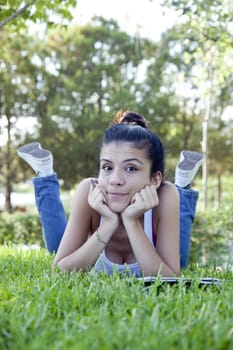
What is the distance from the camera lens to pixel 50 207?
4.06m

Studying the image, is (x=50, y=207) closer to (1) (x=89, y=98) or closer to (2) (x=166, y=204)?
(2) (x=166, y=204)

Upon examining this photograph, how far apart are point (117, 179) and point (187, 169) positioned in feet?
5.28

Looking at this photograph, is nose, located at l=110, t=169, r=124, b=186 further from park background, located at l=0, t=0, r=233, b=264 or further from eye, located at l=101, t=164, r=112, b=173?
park background, located at l=0, t=0, r=233, b=264

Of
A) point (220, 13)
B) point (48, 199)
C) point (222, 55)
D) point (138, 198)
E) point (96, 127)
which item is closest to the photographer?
point (138, 198)

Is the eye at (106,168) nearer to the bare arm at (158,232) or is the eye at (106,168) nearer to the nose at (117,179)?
the nose at (117,179)

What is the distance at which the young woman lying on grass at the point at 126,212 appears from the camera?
2527mm

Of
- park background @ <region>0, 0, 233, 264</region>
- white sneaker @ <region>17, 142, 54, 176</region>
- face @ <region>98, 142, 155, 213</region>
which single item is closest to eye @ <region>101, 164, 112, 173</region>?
face @ <region>98, 142, 155, 213</region>

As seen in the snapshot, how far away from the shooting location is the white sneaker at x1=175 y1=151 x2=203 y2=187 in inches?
161

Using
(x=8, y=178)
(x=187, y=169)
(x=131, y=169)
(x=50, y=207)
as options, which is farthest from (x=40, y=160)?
(x=8, y=178)

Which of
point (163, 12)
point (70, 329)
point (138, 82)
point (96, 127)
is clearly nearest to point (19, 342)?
point (70, 329)

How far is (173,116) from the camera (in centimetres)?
2020

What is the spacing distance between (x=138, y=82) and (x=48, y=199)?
16912 mm

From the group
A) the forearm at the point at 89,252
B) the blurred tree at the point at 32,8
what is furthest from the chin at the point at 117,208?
the blurred tree at the point at 32,8

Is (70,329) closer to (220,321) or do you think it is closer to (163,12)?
(220,321)
